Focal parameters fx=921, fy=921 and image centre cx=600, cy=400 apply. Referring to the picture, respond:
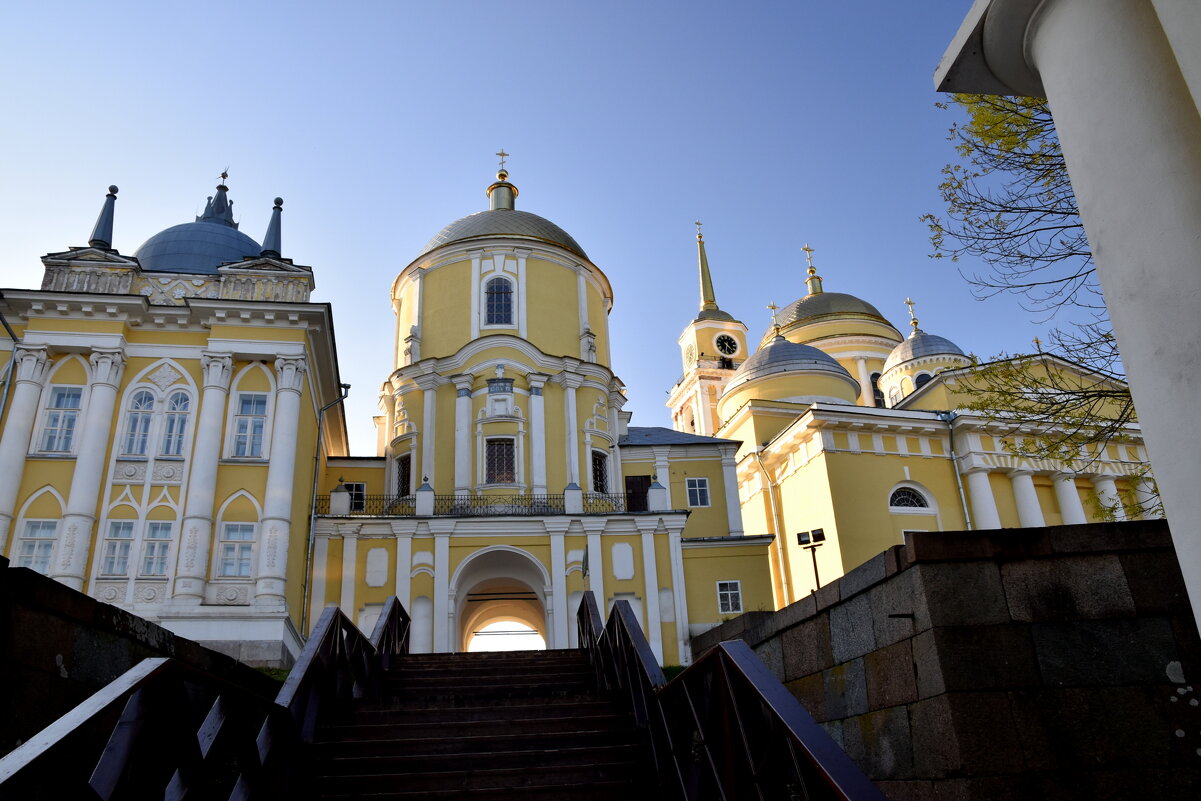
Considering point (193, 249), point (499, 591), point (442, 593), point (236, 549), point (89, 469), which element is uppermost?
point (193, 249)

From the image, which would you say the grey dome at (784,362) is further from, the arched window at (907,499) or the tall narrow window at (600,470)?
the tall narrow window at (600,470)

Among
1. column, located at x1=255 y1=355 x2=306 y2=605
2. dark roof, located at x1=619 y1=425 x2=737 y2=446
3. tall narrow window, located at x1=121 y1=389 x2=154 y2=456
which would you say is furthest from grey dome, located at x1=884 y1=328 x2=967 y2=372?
tall narrow window, located at x1=121 y1=389 x2=154 y2=456

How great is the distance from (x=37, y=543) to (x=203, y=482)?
392 centimetres

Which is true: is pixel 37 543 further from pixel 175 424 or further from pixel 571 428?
pixel 571 428

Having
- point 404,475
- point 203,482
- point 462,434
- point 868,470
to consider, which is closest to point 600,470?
point 462,434

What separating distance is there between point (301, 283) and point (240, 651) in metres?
10.1

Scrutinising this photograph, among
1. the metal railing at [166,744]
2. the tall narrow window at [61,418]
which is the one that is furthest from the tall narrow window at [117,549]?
the metal railing at [166,744]

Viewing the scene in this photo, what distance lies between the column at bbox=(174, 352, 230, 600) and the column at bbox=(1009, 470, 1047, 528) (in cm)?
2842

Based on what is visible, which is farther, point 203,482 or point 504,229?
point 504,229

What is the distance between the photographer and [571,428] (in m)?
31.6

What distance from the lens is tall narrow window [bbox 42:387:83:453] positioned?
23016 mm

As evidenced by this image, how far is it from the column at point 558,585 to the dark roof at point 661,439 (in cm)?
773

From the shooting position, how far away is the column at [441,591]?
83.7 ft

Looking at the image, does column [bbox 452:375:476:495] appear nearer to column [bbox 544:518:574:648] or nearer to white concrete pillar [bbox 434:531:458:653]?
white concrete pillar [bbox 434:531:458:653]
